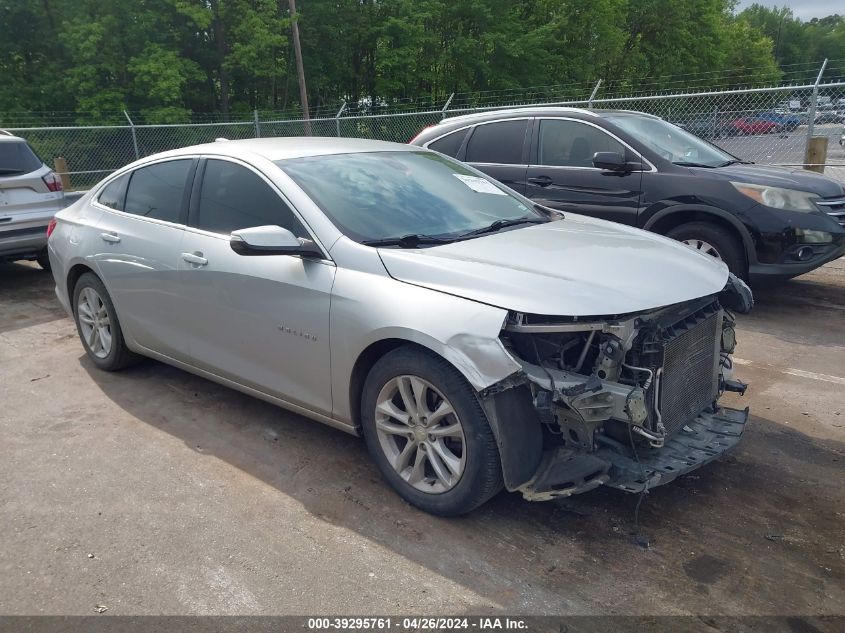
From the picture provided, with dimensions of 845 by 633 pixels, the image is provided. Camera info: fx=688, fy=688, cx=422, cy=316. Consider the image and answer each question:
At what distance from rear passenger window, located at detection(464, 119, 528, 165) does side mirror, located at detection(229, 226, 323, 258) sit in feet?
13.8

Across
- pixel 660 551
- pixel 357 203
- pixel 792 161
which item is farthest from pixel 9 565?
pixel 792 161

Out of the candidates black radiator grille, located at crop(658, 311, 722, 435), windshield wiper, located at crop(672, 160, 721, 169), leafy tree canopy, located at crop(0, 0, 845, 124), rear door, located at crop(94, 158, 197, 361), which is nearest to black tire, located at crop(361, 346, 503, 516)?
black radiator grille, located at crop(658, 311, 722, 435)

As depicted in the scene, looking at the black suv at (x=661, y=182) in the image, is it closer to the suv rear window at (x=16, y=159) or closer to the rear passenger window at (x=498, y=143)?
the rear passenger window at (x=498, y=143)

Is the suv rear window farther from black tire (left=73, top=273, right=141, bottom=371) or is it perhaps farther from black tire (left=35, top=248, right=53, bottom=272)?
black tire (left=73, top=273, right=141, bottom=371)

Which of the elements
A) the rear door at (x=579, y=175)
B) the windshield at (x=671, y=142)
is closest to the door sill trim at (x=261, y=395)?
the rear door at (x=579, y=175)

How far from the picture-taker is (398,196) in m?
3.80

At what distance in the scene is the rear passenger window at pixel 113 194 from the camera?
4.83 meters

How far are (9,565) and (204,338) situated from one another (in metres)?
1.54

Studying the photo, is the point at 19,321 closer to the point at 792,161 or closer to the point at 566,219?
the point at 566,219

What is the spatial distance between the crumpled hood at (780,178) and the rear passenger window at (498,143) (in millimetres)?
1750

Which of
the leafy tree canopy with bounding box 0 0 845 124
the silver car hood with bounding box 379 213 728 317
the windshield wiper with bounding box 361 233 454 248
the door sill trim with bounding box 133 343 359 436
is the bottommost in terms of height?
the door sill trim with bounding box 133 343 359 436

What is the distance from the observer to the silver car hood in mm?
2857

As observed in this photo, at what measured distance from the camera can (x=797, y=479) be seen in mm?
3434

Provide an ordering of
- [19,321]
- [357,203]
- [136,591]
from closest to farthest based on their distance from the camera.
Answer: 1. [136,591]
2. [357,203]
3. [19,321]
